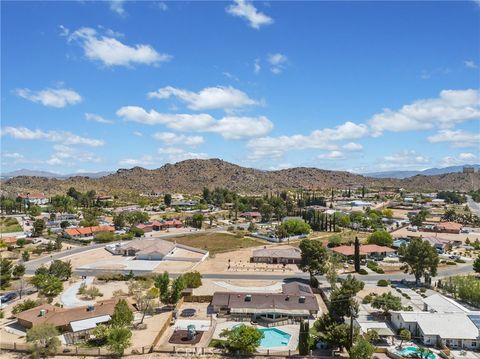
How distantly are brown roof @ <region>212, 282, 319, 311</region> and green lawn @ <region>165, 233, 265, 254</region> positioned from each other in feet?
119

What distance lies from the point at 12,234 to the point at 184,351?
82165mm

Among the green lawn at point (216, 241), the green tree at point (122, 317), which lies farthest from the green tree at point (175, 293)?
the green lawn at point (216, 241)

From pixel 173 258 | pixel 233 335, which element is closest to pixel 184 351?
pixel 233 335

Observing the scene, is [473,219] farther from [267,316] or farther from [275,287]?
[267,316]

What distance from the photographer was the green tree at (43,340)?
37.8 m

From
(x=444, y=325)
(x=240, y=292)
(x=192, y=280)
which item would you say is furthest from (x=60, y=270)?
(x=444, y=325)

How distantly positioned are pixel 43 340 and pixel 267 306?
2377 cm

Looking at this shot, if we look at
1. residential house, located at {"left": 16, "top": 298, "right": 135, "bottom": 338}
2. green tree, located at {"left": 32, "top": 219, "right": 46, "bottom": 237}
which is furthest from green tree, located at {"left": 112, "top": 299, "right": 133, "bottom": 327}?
green tree, located at {"left": 32, "top": 219, "right": 46, "bottom": 237}

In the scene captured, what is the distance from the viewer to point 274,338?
42.9 meters

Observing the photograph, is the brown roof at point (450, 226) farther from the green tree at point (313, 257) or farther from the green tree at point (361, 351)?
the green tree at point (361, 351)

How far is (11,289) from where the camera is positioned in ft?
194

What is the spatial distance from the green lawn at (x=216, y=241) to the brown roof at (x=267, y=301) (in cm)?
3635

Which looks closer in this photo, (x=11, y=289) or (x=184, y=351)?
(x=184, y=351)

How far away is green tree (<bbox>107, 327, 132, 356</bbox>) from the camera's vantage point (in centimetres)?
3753
